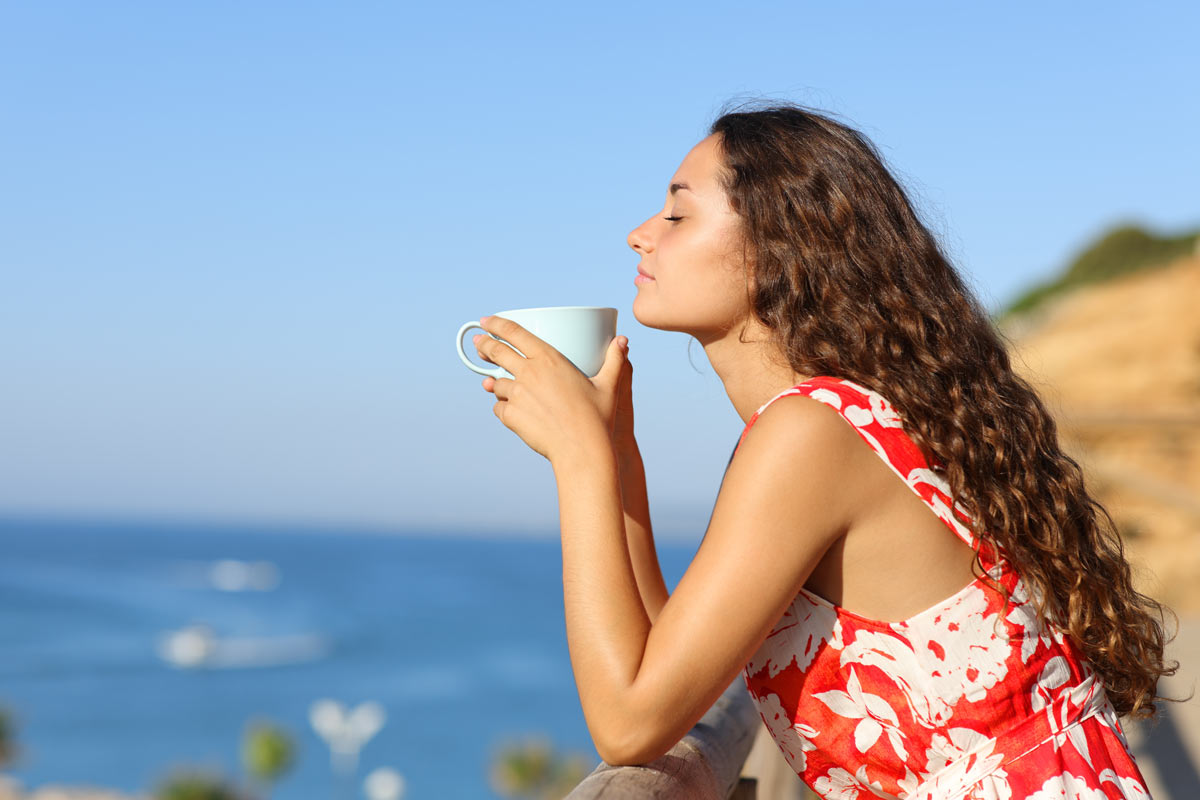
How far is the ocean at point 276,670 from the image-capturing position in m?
57.0

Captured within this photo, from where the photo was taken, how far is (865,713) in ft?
4.85

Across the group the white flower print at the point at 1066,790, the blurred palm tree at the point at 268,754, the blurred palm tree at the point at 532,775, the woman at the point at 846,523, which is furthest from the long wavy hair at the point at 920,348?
the blurred palm tree at the point at 268,754

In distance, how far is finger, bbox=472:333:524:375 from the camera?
157 cm

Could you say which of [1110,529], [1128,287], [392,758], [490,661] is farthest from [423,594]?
[1110,529]

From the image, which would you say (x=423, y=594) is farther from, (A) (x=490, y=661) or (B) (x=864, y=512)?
(B) (x=864, y=512)

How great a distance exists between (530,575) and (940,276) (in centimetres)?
12382

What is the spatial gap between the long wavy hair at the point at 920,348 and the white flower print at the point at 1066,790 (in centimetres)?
21

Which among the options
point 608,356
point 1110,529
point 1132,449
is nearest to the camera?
point 608,356

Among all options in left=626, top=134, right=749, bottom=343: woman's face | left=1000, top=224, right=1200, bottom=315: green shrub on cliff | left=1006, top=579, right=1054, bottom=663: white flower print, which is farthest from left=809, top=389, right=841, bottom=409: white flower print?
left=1000, top=224, right=1200, bottom=315: green shrub on cliff

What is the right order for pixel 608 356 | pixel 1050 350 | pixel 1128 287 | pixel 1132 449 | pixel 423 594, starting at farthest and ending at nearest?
pixel 423 594 < pixel 1128 287 < pixel 1050 350 < pixel 1132 449 < pixel 608 356

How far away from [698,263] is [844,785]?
0.78m

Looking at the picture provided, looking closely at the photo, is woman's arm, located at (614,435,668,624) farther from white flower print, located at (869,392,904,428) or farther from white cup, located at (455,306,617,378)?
white flower print, located at (869,392,904,428)

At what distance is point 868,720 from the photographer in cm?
148

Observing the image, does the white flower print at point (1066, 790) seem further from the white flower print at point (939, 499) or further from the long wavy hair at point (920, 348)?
the white flower print at point (939, 499)
